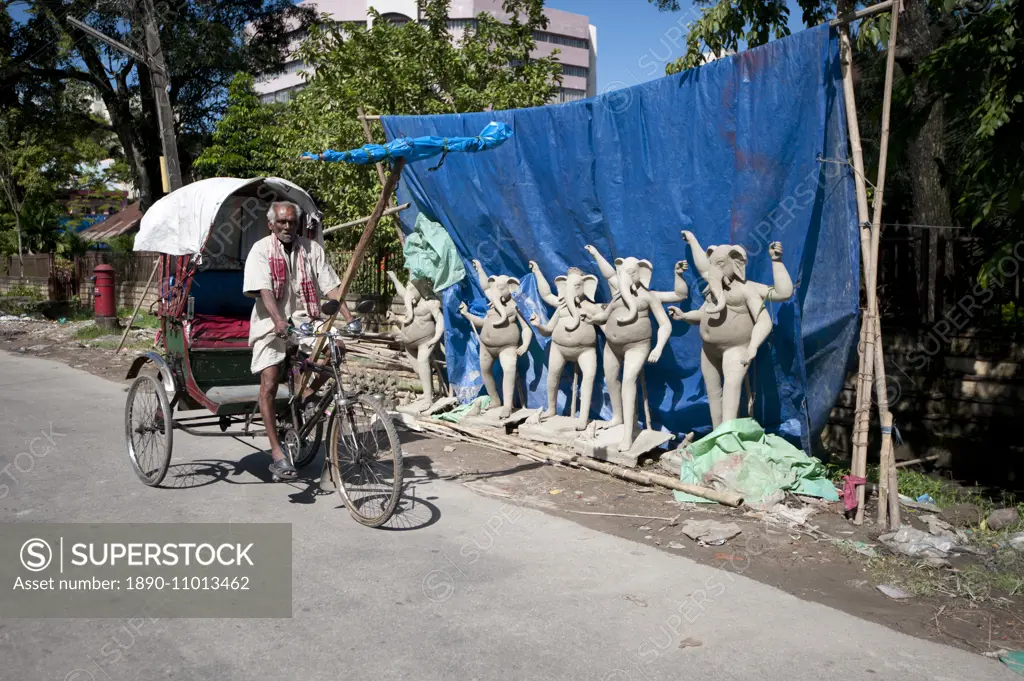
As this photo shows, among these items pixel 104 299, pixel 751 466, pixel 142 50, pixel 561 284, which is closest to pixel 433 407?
pixel 561 284

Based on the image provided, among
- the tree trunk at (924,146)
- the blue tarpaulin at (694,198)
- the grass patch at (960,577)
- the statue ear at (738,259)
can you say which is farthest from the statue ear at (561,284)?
the tree trunk at (924,146)

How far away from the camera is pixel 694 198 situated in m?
6.71

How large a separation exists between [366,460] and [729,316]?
2.99 m

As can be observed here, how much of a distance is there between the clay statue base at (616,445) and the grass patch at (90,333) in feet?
43.0

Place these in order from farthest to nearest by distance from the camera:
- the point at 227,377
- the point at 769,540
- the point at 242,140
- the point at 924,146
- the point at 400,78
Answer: the point at 242,140 → the point at 400,78 → the point at 924,146 → the point at 227,377 → the point at 769,540

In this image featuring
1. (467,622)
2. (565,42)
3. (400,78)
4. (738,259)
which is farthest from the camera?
(565,42)

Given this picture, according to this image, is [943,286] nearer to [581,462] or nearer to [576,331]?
[576,331]

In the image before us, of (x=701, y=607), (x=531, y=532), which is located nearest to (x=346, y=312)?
(x=531, y=532)

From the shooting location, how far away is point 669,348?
23.5 ft

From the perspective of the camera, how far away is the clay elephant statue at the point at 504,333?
8141 millimetres

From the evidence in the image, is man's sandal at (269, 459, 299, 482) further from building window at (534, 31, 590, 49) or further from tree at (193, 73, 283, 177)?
building window at (534, 31, 590, 49)

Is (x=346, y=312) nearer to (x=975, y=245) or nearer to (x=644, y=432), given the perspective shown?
(x=644, y=432)

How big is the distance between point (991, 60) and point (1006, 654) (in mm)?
4094

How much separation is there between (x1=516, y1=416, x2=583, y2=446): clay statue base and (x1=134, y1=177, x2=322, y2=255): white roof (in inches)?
105
